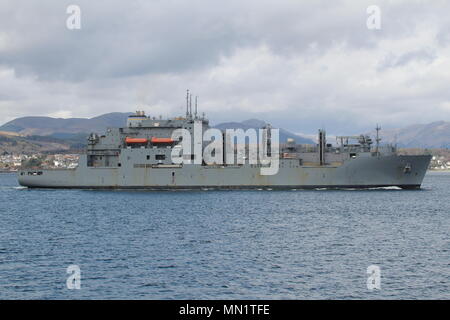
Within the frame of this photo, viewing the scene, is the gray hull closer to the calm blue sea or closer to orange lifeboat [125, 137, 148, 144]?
orange lifeboat [125, 137, 148, 144]

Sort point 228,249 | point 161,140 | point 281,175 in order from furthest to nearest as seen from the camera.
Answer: point 161,140
point 281,175
point 228,249

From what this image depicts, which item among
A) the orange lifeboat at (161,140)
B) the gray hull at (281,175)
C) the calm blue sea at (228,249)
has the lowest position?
the calm blue sea at (228,249)

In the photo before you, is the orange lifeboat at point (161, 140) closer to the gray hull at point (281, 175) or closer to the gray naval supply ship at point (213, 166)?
the gray naval supply ship at point (213, 166)

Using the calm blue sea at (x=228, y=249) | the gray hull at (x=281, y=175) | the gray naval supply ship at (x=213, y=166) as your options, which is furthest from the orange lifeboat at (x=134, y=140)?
the calm blue sea at (x=228, y=249)

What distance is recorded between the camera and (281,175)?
50.9 m

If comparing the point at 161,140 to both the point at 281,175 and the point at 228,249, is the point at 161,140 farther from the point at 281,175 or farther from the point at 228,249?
the point at 228,249

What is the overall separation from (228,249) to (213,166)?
29079 mm

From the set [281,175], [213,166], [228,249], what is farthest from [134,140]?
[228,249]

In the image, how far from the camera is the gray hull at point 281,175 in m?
49.9

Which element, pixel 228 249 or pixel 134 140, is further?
pixel 134 140

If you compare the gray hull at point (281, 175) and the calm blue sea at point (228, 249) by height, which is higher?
the gray hull at point (281, 175)

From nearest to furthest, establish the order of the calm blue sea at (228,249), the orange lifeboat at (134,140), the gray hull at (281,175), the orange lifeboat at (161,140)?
the calm blue sea at (228,249) → the gray hull at (281,175) → the orange lifeboat at (161,140) → the orange lifeboat at (134,140)
